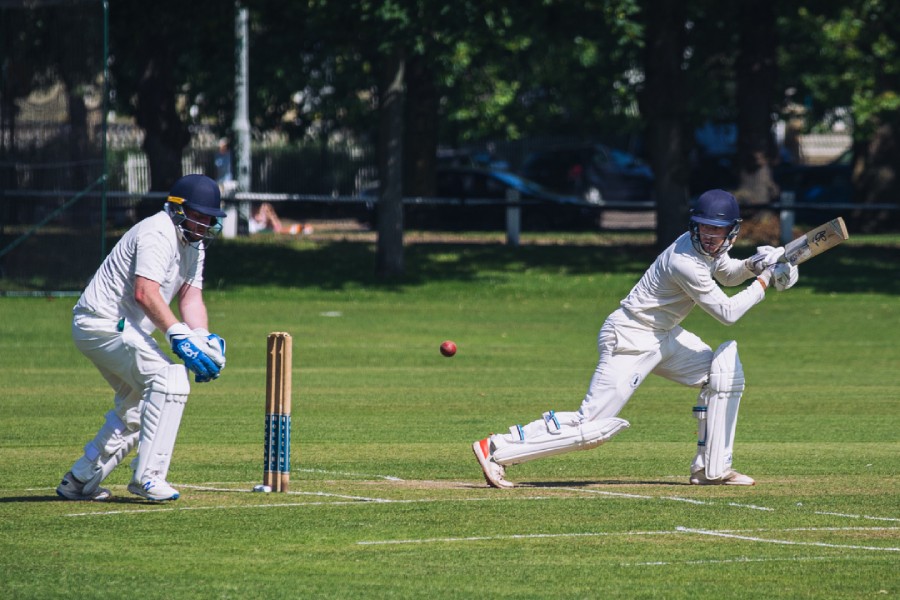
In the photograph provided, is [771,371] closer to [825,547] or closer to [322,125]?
[825,547]

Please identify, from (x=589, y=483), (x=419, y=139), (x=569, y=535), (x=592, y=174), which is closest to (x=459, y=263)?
(x=419, y=139)

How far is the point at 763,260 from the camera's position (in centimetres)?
924

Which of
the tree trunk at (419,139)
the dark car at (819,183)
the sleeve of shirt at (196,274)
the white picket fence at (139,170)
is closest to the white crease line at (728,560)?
the sleeve of shirt at (196,274)

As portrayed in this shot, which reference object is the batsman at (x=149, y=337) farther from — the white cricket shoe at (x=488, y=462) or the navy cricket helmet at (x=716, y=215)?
the navy cricket helmet at (x=716, y=215)

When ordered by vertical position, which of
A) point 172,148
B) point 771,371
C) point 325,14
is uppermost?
point 325,14

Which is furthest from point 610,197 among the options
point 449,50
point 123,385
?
point 123,385

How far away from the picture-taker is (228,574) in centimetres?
691

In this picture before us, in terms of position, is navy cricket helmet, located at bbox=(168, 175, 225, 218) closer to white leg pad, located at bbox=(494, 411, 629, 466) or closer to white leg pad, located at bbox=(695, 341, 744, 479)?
white leg pad, located at bbox=(494, 411, 629, 466)

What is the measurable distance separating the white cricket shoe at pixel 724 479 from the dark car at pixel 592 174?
104 feet

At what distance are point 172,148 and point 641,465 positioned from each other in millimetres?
22836

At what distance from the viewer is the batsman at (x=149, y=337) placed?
8352mm

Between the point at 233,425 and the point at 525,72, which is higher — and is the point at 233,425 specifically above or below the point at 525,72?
below

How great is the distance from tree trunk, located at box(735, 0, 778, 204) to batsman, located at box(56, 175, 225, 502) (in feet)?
77.0

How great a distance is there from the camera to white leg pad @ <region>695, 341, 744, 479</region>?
921cm
